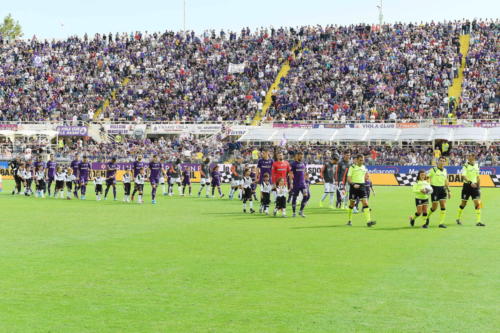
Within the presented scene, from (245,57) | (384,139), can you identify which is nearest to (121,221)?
(384,139)

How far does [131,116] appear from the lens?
66.2 meters

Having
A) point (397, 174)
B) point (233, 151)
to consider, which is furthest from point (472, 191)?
point (233, 151)

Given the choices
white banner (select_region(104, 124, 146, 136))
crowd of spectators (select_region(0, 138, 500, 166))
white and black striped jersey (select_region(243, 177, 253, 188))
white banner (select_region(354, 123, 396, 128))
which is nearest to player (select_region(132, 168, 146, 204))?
white and black striped jersey (select_region(243, 177, 253, 188))

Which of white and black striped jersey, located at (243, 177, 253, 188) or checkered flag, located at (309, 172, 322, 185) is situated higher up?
white and black striped jersey, located at (243, 177, 253, 188)

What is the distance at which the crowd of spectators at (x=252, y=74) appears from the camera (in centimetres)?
6012

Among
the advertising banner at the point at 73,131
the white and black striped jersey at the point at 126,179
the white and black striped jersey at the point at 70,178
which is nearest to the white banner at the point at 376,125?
the advertising banner at the point at 73,131

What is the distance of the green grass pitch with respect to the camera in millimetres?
9648

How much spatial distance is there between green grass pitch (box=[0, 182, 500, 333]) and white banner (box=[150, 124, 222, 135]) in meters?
38.6

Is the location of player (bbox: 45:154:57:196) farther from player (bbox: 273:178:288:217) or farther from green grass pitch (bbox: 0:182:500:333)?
player (bbox: 273:178:288:217)

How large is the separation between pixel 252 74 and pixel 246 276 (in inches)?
2242

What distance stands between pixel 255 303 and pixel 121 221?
1356 cm

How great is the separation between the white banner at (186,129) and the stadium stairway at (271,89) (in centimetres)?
350

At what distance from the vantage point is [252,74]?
226 ft

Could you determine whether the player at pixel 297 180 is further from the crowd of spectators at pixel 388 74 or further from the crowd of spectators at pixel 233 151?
the crowd of spectators at pixel 388 74
